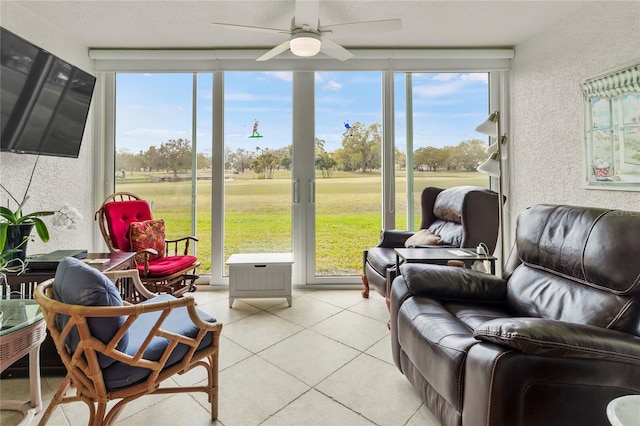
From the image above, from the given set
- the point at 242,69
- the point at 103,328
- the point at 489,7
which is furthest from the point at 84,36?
the point at 489,7

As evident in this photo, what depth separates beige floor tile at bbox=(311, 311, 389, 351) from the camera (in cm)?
228

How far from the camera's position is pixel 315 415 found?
5.01ft

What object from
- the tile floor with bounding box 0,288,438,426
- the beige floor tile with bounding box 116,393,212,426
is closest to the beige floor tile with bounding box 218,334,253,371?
the tile floor with bounding box 0,288,438,426

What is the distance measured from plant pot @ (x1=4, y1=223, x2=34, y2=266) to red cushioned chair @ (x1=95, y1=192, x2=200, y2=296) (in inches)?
28.3

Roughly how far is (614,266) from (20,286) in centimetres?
329

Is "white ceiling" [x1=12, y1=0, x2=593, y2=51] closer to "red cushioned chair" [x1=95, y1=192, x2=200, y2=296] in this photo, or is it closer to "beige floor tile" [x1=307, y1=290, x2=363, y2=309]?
"red cushioned chair" [x1=95, y1=192, x2=200, y2=296]

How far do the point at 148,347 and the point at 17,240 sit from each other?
4.72ft

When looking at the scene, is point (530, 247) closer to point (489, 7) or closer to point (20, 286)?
point (489, 7)

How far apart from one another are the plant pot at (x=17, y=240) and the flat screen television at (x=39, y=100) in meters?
0.63

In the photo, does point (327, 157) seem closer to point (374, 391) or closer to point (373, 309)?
point (373, 309)

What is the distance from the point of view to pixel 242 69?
3.41 metres

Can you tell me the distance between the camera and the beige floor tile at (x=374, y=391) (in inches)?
60.5

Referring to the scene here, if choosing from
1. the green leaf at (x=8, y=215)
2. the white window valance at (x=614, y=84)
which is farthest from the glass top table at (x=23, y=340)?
the white window valance at (x=614, y=84)

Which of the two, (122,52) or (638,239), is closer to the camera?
(638,239)
